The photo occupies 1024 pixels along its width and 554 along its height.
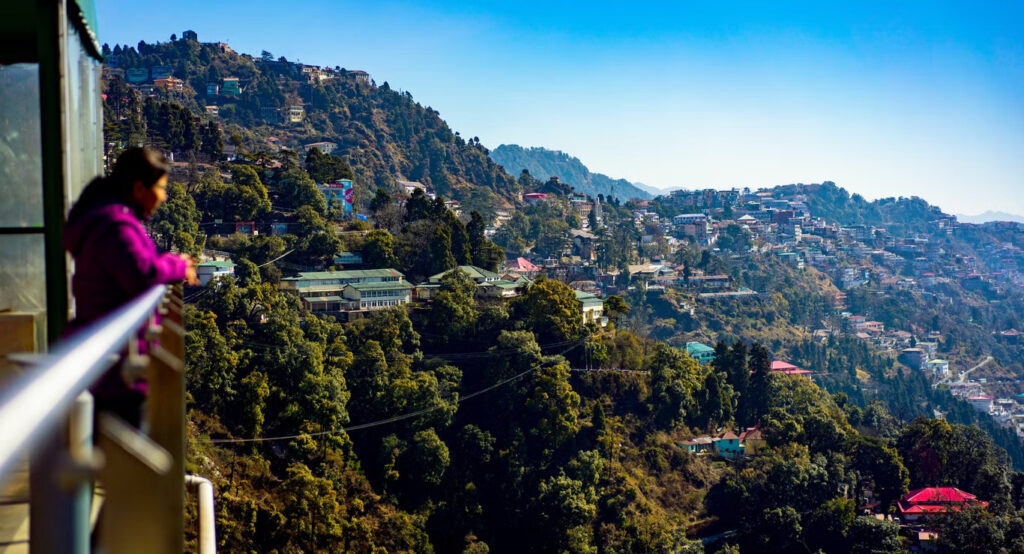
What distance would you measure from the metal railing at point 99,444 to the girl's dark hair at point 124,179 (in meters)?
0.27

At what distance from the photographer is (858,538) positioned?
24594 mm

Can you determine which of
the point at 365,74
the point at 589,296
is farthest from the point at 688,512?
the point at 365,74

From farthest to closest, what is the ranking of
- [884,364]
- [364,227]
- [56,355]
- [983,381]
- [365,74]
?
[365,74], [983,381], [884,364], [364,227], [56,355]

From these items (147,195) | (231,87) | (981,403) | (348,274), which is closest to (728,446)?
(348,274)

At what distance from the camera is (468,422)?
23.9m

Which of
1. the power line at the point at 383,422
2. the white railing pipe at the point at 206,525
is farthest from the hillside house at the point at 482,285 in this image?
the white railing pipe at the point at 206,525

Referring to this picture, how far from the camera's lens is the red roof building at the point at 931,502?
26.5 meters

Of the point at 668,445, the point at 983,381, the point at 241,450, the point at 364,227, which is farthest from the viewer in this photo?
the point at 983,381

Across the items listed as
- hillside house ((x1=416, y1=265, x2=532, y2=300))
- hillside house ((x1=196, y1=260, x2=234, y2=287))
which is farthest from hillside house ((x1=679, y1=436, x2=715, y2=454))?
hillside house ((x1=196, y1=260, x2=234, y2=287))

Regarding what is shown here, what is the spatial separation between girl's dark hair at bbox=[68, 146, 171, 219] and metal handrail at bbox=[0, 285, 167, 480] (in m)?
0.85

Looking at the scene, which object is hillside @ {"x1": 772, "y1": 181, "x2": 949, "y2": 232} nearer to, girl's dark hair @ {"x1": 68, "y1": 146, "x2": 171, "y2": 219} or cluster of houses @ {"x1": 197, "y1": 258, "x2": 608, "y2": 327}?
cluster of houses @ {"x1": 197, "y1": 258, "x2": 608, "y2": 327}

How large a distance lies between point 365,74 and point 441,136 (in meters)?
13.7

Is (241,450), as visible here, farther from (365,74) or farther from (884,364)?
(365,74)

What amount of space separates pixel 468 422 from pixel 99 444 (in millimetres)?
23315
